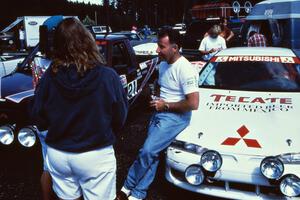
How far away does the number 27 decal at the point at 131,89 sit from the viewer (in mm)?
5989

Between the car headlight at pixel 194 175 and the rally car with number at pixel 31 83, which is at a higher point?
the rally car with number at pixel 31 83

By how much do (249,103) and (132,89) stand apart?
7.62 feet

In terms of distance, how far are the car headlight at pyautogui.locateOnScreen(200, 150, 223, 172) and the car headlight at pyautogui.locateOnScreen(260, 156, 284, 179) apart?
35cm

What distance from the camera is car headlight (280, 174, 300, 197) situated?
3.15 m

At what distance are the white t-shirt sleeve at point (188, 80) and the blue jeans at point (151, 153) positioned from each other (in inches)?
11.1

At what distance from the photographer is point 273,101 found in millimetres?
4270

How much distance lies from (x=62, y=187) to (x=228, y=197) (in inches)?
62.1

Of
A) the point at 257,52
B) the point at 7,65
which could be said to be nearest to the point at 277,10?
the point at 257,52

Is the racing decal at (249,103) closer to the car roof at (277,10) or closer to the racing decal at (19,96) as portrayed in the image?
the racing decal at (19,96)

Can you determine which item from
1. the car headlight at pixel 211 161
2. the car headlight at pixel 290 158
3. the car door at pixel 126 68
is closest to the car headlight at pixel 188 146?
the car headlight at pixel 211 161

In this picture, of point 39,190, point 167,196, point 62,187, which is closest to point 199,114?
point 167,196

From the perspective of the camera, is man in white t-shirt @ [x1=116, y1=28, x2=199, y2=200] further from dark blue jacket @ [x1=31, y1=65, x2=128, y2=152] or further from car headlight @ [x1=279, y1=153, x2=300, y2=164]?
dark blue jacket @ [x1=31, y1=65, x2=128, y2=152]

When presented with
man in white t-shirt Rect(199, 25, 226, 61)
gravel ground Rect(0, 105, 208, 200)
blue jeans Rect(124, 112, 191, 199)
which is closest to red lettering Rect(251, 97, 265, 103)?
blue jeans Rect(124, 112, 191, 199)

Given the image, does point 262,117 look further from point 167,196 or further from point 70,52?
point 70,52
